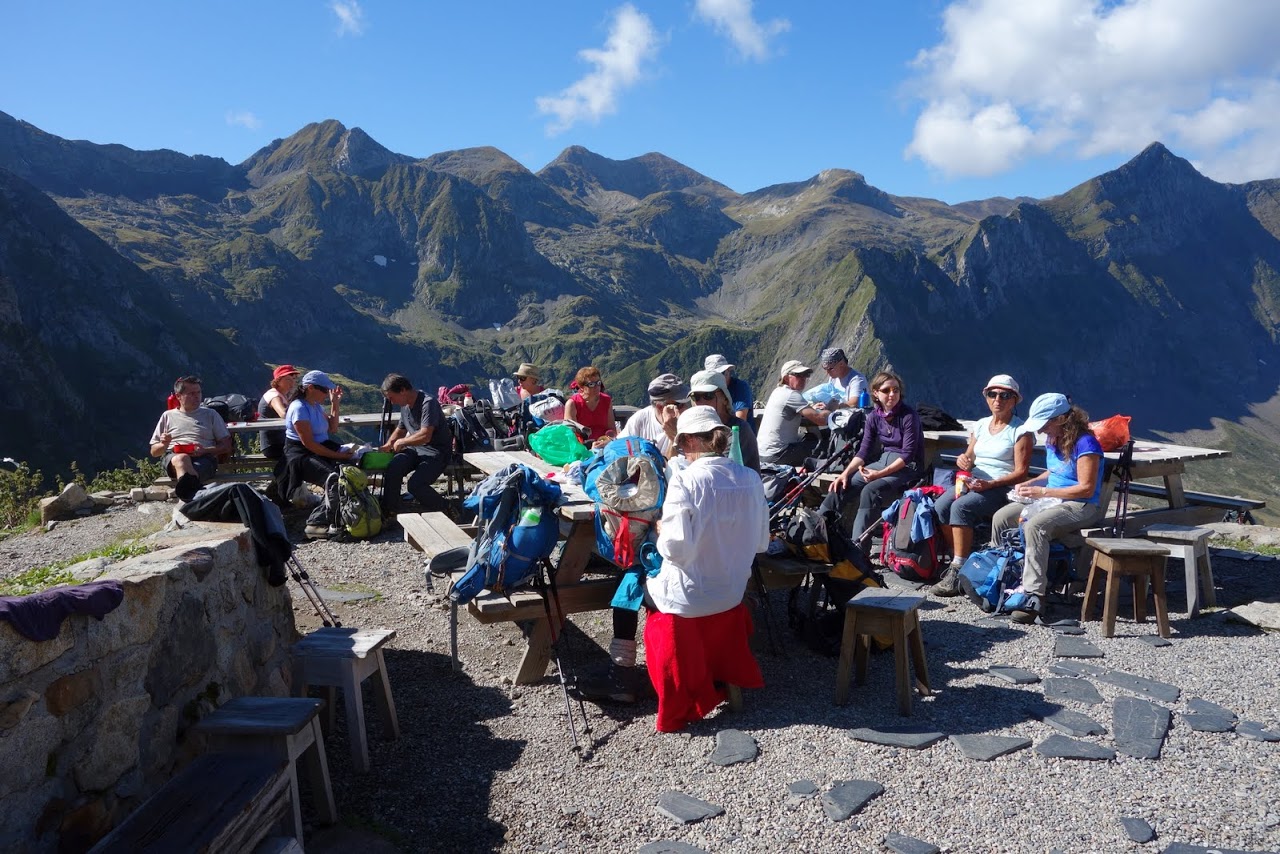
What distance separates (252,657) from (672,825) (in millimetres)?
2350

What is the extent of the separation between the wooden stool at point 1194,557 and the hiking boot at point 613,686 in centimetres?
406

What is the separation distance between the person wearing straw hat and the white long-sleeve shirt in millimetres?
6961

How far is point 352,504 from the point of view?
9.15m

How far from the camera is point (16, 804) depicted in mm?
2945

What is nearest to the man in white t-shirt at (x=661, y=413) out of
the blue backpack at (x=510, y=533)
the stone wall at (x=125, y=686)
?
the blue backpack at (x=510, y=533)

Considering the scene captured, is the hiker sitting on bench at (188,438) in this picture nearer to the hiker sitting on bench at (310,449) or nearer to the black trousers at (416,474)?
the hiker sitting on bench at (310,449)

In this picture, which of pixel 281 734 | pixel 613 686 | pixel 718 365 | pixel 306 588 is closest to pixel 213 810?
pixel 281 734

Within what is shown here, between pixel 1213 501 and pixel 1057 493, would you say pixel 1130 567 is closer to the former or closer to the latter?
pixel 1057 493

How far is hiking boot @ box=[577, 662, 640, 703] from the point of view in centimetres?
517

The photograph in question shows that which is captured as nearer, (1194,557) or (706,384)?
(706,384)

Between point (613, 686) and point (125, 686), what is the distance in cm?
256

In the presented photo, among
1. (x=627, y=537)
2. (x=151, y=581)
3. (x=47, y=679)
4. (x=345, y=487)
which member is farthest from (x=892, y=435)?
(x=47, y=679)

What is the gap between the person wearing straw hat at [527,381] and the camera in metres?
11.6

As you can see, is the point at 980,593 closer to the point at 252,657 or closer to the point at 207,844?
the point at 252,657
